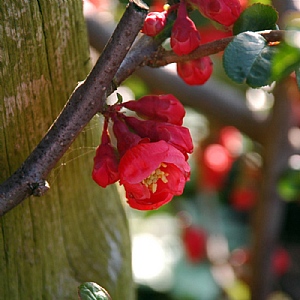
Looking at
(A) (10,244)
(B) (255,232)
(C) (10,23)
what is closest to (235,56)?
(C) (10,23)

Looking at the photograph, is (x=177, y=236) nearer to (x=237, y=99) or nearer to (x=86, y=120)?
(x=237, y=99)

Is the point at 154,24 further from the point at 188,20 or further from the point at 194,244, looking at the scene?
the point at 194,244

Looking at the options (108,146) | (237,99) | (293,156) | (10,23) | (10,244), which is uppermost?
(237,99)

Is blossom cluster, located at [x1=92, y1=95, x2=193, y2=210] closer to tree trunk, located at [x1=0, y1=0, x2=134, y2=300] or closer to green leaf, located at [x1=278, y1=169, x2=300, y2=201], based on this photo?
tree trunk, located at [x1=0, y1=0, x2=134, y2=300]

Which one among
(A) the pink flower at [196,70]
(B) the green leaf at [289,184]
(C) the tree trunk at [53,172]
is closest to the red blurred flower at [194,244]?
(B) the green leaf at [289,184]

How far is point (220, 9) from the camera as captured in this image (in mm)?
790

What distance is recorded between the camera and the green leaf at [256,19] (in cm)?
81

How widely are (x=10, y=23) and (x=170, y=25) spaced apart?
22cm

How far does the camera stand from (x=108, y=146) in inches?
30.9

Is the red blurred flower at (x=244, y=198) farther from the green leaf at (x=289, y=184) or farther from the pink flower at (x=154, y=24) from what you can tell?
the pink flower at (x=154, y=24)

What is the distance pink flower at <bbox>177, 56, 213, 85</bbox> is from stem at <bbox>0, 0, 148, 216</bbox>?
174 millimetres

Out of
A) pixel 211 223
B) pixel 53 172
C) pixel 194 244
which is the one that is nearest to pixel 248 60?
pixel 53 172

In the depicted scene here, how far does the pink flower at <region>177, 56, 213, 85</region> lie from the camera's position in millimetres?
857

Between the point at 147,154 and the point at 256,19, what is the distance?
0.83ft
